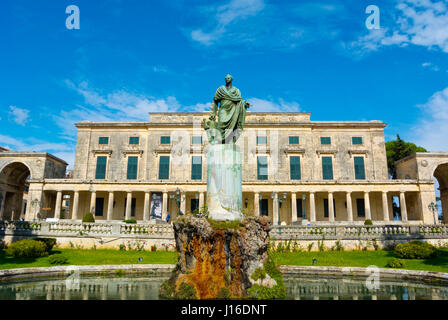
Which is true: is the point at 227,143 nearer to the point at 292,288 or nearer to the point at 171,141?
the point at 292,288

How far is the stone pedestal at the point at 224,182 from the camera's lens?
33.7 feet

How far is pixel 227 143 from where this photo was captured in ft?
36.1

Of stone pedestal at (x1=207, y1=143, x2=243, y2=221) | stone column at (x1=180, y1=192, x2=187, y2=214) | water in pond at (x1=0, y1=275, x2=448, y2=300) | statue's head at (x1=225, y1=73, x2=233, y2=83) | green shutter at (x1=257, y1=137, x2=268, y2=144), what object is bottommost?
water in pond at (x1=0, y1=275, x2=448, y2=300)

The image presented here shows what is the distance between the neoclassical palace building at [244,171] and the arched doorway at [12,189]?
141 millimetres

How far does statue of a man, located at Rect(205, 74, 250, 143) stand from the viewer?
11.2 meters

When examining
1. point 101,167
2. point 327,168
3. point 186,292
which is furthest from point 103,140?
point 186,292

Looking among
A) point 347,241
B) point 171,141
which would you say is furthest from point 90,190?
point 347,241

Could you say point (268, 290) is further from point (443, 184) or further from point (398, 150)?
point (398, 150)

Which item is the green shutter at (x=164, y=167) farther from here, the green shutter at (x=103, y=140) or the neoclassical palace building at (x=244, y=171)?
the green shutter at (x=103, y=140)

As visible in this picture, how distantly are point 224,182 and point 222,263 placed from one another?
8.77 ft

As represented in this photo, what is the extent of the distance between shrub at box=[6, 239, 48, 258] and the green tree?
5426 centimetres

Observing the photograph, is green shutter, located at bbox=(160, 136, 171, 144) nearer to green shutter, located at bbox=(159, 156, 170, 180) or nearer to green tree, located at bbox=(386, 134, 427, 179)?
green shutter, located at bbox=(159, 156, 170, 180)

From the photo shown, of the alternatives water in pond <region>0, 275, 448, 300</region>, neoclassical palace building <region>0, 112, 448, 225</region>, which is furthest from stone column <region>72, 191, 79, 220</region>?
water in pond <region>0, 275, 448, 300</region>
